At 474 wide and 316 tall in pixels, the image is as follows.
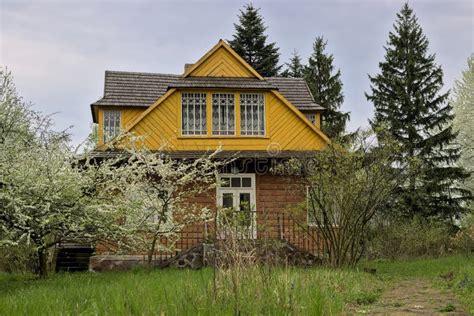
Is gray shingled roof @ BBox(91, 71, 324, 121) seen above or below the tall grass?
above

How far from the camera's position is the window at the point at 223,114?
1952 cm

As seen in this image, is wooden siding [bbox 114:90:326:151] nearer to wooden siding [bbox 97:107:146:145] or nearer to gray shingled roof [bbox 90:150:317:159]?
gray shingled roof [bbox 90:150:317:159]

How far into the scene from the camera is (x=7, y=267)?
59.3 feet

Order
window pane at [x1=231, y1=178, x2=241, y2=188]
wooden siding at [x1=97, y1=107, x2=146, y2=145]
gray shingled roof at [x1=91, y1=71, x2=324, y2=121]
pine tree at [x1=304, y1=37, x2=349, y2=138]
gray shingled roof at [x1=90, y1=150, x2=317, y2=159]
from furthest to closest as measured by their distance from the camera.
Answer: pine tree at [x1=304, y1=37, x2=349, y2=138], wooden siding at [x1=97, y1=107, x2=146, y2=145], gray shingled roof at [x1=91, y1=71, x2=324, y2=121], window pane at [x1=231, y1=178, x2=241, y2=188], gray shingled roof at [x1=90, y1=150, x2=317, y2=159]

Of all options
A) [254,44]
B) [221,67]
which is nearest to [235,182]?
[221,67]

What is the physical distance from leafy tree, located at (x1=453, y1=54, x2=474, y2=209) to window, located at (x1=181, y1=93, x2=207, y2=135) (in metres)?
14.5

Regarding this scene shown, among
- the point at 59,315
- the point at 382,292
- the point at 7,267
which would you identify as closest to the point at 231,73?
the point at 7,267

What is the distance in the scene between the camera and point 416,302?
822 cm

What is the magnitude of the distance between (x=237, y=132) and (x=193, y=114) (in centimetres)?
156

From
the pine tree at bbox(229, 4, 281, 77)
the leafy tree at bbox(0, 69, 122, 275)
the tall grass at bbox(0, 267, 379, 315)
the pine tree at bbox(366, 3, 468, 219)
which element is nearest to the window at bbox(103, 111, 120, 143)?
the leafy tree at bbox(0, 69, 122, 275)

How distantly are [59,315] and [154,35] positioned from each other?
7.37 meters

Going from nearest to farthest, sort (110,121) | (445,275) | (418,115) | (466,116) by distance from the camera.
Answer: (445,275), (110,121), (418,115), (466,116)

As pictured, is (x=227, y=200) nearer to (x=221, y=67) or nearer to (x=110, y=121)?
(x=221, y=67)

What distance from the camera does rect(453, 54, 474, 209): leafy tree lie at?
2888cm
